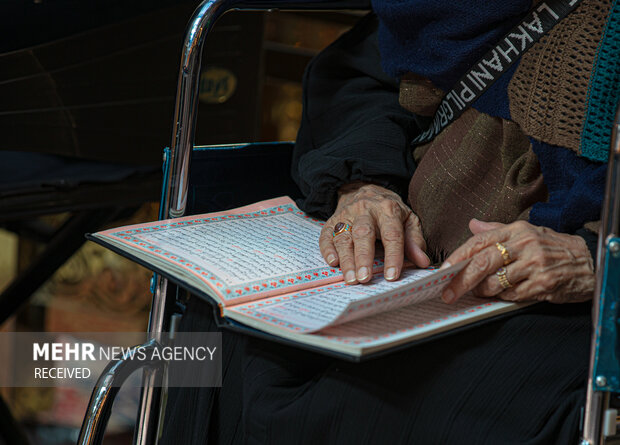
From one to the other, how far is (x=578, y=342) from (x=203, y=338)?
50cm

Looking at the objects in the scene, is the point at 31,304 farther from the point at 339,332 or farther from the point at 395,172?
the point at 339,332

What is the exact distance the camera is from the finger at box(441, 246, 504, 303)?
0.73 metres

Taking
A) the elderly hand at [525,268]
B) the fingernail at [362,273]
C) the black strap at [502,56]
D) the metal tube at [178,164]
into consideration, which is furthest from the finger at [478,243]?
the metal tube at [178,164]

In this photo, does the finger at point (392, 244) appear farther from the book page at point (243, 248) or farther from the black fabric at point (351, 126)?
the black fabric at point (351, 126)

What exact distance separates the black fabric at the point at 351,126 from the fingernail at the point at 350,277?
24 centimetres

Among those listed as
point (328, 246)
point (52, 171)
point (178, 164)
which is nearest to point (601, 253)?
point (328, 246)

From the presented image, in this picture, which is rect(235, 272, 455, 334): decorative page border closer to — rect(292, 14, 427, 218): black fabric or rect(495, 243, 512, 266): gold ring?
rect(495, 243, 512, 266): gold ring

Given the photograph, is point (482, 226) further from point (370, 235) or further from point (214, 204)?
point (214, 204)

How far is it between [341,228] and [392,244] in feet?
0.24

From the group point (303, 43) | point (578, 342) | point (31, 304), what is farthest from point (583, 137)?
point (31, 304)

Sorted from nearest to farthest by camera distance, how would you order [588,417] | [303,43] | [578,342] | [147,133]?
1. [588,417]
2. [578,342]
3. [147,133]
4. [303,43]

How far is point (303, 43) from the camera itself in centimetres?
167

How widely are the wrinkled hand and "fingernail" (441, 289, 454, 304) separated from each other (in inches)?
3.5

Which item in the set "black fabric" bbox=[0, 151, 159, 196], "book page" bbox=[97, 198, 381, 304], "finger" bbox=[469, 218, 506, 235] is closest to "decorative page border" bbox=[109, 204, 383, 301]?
"book page" bbox=[97, 198, 381, 304]
